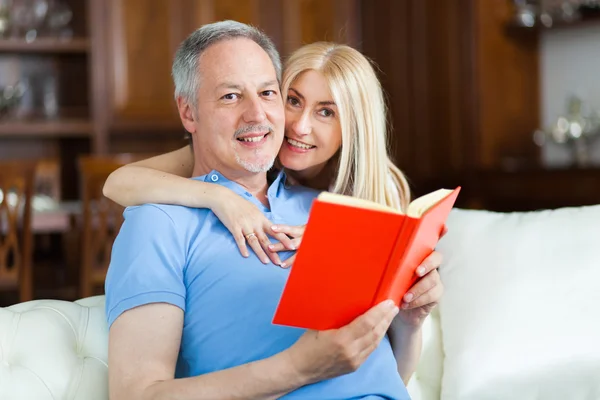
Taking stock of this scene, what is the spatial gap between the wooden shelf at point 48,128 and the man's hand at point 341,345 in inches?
145

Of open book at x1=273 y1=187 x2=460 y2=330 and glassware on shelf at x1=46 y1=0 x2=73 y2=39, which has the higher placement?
glassware on shelf at x1=46 y1=0 x2=73 y2=39

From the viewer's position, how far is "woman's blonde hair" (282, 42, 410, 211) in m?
1.67

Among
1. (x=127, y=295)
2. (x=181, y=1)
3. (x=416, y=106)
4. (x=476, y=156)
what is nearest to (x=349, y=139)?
(x=127, y=295)

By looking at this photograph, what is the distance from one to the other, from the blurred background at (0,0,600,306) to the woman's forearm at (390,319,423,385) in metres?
2.04

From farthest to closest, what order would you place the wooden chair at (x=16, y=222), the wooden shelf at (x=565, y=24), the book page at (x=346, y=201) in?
the wooden shelf at (x=565, y=24) → the wooden chair at (x=16, y=222) → the book page at (x=346, y=201)

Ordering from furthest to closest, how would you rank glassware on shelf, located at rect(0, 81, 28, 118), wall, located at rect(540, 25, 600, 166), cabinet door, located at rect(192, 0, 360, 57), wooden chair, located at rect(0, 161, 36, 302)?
cabinet door, located at rect(192, 0, 360, 57) < glassware on shelf, located at rect(0, 81, 28, 118) < wall, located at rect(540, 25, 600, 166) < wooden chair, located at rect(0, 161, 36, 302)

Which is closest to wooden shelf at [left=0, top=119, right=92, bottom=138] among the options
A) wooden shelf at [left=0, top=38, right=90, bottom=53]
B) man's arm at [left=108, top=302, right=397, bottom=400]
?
wooden shelf at [left=0, top=38, right=90, bottom=53]

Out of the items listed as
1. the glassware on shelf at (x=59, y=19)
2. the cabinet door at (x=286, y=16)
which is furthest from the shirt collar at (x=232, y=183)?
the glassware on shelf at (x=59, y=19)

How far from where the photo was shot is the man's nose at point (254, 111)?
148 centimetres

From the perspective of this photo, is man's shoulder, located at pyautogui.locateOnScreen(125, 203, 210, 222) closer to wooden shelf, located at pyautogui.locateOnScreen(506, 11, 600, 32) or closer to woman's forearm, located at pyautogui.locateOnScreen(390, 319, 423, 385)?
woman's forearm, located at pyautogui.locateOnScreen(390, 319, 423, 385)

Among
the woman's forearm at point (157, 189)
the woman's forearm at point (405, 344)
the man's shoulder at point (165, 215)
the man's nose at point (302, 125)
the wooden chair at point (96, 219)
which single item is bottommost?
the wooden chair at point (96, 219)

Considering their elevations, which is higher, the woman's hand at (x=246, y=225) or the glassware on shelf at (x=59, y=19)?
the glassware on shelf at (x=59, y=19)

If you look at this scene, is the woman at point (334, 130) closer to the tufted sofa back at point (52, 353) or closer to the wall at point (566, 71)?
A: the tufted sofa back at point (52, 353)

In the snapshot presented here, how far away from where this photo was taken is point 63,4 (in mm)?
4871
